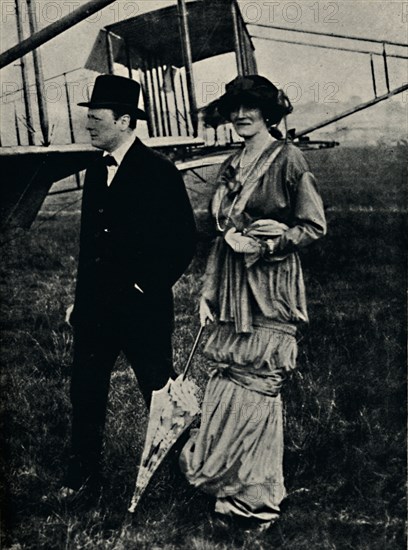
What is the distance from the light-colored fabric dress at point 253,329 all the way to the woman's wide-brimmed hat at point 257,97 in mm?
167

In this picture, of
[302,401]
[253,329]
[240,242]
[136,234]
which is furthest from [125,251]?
[302,401]

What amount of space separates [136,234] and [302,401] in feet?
3.99

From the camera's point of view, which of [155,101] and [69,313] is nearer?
[69,313]

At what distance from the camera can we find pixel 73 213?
3713 millimetres

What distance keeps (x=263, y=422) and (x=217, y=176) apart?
1223 mm

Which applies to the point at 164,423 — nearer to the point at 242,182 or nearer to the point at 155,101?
the point at 242,182

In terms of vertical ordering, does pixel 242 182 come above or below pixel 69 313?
above

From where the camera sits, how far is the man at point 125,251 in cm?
333

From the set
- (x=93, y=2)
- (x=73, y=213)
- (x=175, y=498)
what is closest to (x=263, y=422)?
(x=175, y=498)

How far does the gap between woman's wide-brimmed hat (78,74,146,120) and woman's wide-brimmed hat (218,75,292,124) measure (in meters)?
0.46

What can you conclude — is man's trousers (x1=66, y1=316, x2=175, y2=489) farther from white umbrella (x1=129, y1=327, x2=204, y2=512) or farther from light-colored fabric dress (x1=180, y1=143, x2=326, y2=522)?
light-colored fabric dress (x1=180, y1=143, x2=326, y2=522)

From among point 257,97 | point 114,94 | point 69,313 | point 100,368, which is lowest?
point 100,368

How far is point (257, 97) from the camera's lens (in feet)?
10.4

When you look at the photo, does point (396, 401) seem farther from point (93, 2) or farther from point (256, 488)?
point (93, 2)
